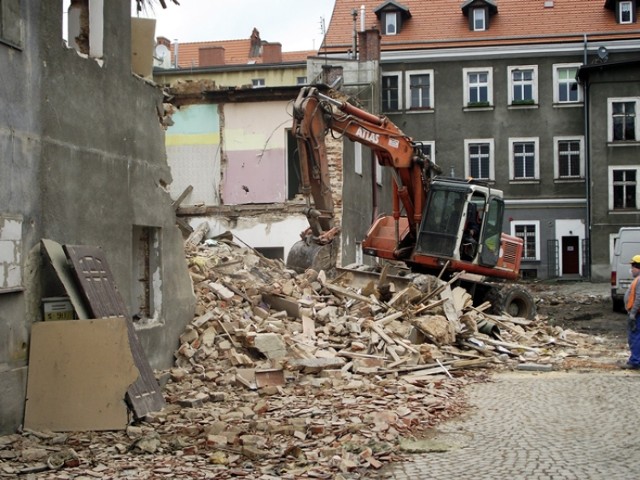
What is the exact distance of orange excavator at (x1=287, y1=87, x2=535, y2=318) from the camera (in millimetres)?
17828

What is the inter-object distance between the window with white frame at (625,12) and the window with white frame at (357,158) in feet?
67.8

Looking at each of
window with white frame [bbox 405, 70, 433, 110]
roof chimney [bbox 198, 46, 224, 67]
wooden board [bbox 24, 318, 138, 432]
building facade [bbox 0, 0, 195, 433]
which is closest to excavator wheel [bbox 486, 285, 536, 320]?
building facade [bbox 0, 0, 195, 433]

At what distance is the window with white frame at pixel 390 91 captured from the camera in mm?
42125

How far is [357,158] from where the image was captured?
28562 mm

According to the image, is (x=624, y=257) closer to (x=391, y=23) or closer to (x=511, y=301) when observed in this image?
(x=511, y=301)

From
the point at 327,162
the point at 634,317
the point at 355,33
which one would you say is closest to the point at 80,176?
the point at 327,162

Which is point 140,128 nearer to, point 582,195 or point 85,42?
point 85,42

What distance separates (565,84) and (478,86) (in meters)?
4.12

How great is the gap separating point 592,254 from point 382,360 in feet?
95.6

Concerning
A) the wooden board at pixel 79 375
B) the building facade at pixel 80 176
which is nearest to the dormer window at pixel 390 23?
the building facade at pixel 80 176

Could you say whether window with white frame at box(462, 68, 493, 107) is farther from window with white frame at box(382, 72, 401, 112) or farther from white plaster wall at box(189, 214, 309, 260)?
white plaster wall at box(189, 214, 309, 260)

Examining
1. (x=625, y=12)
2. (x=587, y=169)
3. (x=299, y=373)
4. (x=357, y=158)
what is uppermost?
(x=625, y=12)

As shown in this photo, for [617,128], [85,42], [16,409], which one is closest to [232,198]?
[85,42]

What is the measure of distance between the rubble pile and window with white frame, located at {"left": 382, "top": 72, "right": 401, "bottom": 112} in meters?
23.8
